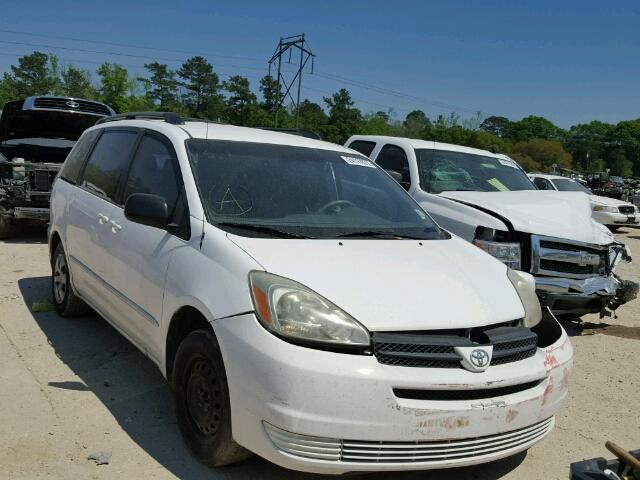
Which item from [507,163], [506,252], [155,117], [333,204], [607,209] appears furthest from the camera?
[607,209]

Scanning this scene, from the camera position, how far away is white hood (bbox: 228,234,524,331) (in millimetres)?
2809

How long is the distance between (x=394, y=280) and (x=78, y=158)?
3.68 m

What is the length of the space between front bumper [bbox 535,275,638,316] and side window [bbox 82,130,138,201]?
375 cm

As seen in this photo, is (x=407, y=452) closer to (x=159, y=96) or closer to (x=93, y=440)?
(x=93, y=440)

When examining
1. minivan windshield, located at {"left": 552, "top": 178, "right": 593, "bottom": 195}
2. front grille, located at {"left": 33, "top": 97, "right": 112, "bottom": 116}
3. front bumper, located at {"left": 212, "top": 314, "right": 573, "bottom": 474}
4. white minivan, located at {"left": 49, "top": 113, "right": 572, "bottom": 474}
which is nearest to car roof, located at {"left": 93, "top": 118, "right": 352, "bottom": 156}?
white minivan, located at {"left": 49, "top": 113, "right": 572, "bottom": 474}

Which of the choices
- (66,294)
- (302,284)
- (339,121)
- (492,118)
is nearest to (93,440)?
(302,284)

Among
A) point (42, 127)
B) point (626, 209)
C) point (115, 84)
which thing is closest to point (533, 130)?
point (115, 84)

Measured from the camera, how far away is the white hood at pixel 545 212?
591 cm

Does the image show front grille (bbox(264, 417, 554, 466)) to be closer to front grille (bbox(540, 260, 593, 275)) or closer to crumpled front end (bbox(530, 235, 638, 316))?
crumpled front end (bbox(530, 235, 638, 316))

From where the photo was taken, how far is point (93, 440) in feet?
11.1

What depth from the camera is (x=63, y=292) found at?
5.51 metres

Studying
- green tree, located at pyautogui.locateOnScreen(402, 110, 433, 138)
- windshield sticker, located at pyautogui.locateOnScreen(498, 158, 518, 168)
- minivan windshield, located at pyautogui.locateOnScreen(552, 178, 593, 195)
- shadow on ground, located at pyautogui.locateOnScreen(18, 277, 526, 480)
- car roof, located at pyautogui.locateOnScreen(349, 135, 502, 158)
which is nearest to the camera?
shadow on ground, located at pyautogui.locateOnScreen(18, 277, 526, 480)

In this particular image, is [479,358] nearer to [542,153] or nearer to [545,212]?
[545,212]

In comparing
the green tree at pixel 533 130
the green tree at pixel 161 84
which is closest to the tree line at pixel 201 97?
the green tree at pixel 161 84
